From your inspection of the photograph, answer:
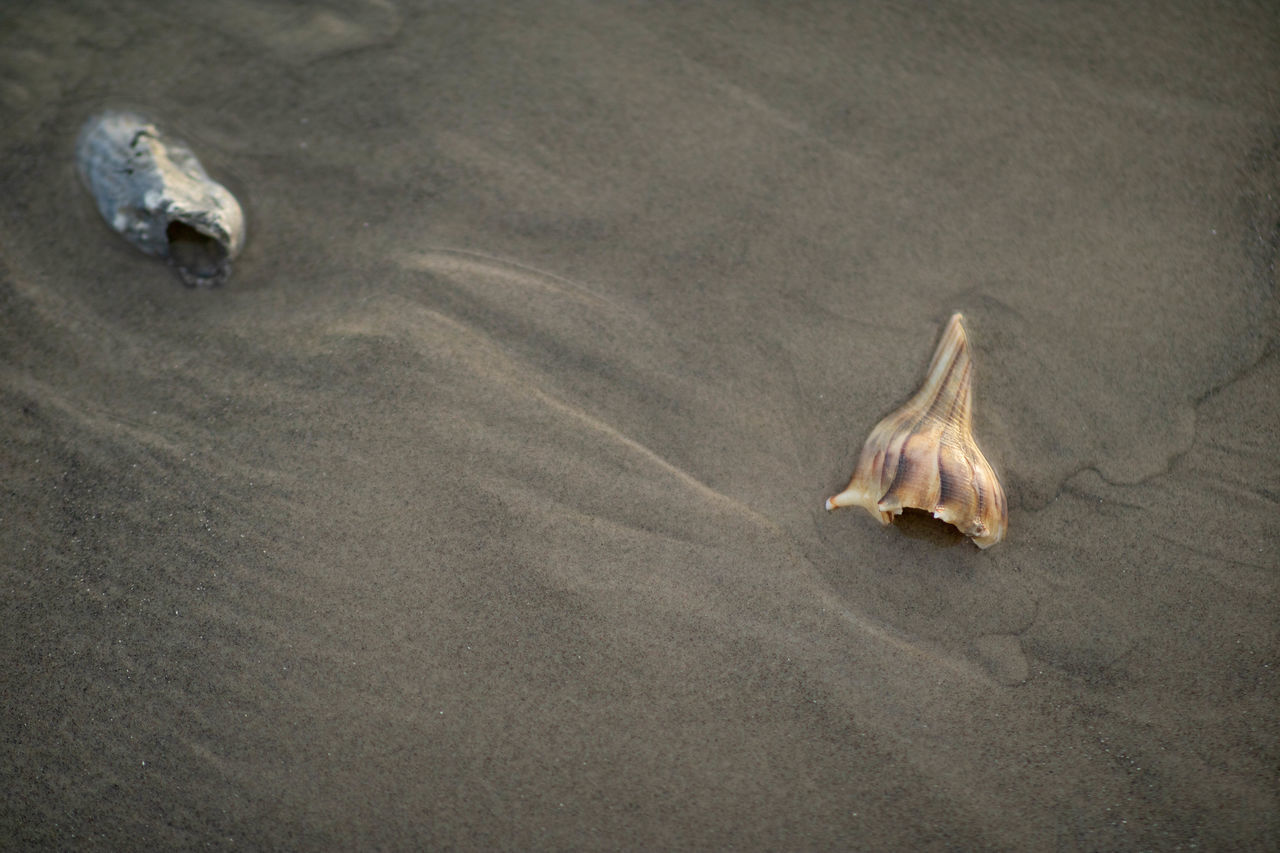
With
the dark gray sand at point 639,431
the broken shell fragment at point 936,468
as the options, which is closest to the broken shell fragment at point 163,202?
the dark gray sand at point 639,431

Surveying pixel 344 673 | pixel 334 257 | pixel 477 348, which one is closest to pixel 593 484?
pixel 477 348

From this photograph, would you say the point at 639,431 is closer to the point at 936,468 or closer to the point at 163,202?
the point at 936,468

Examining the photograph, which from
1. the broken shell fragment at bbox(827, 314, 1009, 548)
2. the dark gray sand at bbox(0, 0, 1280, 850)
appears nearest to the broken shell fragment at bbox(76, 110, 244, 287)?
the dark gray sand at bbox(0, 0, 1280, 850)

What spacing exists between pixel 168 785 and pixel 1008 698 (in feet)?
7.36

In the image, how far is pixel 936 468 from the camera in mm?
2098

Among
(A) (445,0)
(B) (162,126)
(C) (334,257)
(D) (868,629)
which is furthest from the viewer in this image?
(A) (445,0)

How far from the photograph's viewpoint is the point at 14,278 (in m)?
2.54

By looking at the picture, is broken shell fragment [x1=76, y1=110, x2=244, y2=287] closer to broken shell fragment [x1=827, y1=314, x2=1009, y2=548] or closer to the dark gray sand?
the dark gray sand

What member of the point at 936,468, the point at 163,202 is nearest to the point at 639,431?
the point at 936,468

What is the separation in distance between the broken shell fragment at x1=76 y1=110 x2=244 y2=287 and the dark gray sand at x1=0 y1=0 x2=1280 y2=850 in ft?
0.31

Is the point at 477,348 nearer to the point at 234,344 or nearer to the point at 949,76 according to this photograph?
the point at 234,344

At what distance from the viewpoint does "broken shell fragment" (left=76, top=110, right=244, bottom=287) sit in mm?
2508

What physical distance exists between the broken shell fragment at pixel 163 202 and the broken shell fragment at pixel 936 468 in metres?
2.20

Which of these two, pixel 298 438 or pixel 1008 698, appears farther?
pixel 298 438
